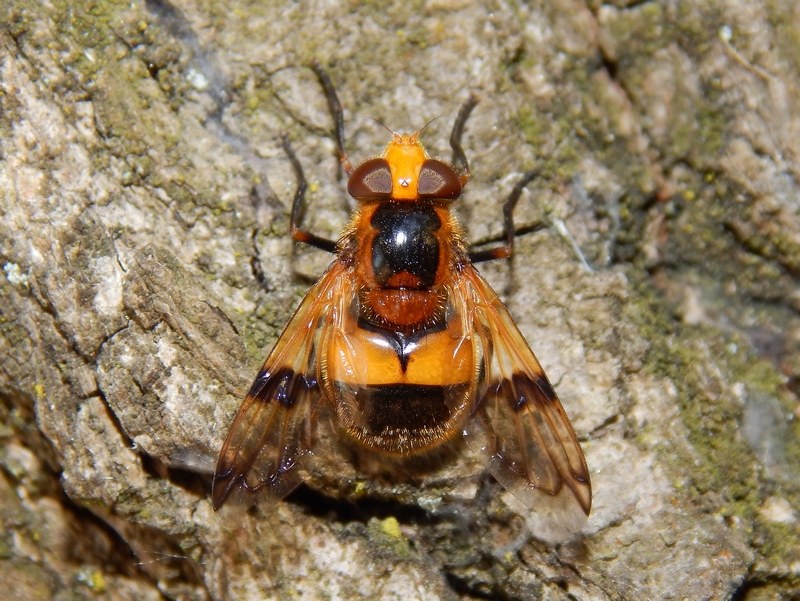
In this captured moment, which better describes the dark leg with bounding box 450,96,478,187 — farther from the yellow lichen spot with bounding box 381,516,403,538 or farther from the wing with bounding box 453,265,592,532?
the yellow lichen spot with bounding box 381,516,403,538

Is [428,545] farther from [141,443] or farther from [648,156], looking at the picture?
[648,156]

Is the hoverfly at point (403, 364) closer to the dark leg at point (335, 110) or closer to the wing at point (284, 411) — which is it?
the wing at point (284, 411)

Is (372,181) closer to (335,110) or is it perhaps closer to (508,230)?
(335,110)

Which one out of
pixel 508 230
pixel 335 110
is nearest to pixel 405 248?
pixel 508 230

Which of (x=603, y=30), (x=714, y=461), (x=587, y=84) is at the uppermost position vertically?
(x=603, y=30)

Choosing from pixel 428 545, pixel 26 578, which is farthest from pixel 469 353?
pixel 26 578

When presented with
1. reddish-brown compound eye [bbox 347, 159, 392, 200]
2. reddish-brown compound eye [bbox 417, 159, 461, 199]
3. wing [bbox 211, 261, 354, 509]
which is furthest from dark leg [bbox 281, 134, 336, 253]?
reddish-brown compound eye [bbox 417, 159, 461, 199]

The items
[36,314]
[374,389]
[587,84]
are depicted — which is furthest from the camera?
[587,84]
